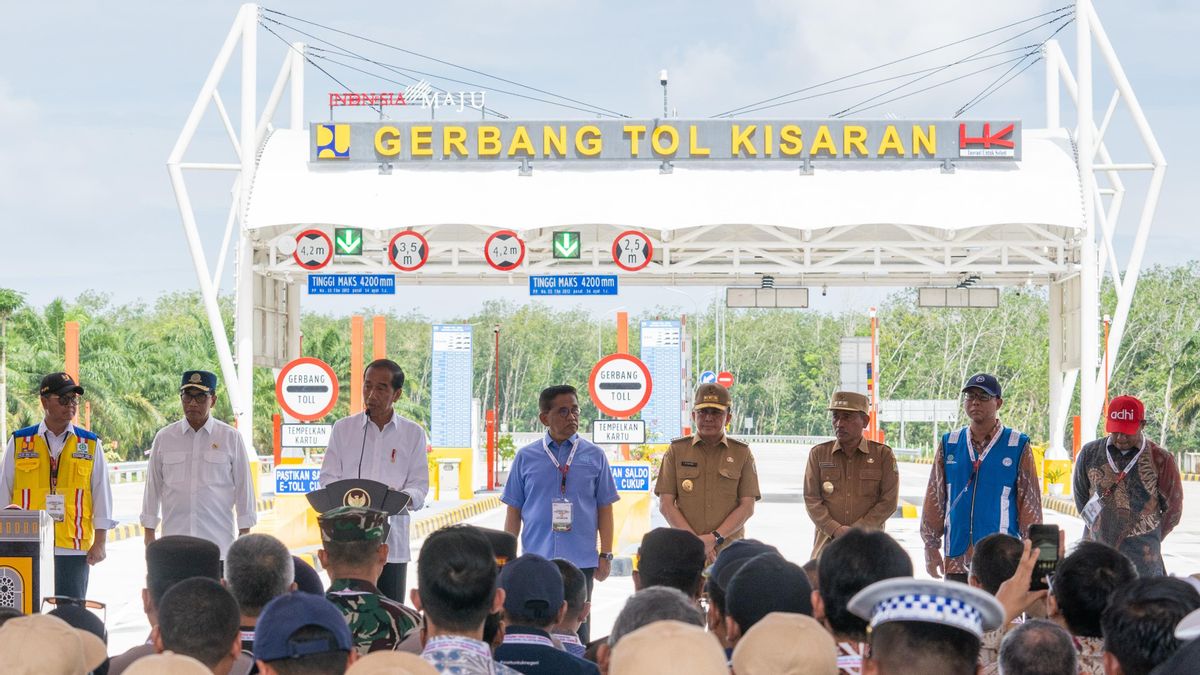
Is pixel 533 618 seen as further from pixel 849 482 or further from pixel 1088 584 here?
pixel 849 482

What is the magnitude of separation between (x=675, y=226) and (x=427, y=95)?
9.42 m

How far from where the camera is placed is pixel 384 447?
26.7ft

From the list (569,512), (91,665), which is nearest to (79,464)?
(569,512)

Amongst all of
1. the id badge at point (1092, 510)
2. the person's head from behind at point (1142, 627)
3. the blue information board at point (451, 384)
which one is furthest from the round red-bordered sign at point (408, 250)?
the person's head from behind at point (1142, 627)

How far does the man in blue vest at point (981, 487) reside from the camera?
7547 mm

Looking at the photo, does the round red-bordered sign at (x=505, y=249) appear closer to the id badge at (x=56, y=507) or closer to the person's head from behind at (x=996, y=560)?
the id badge at (x=56, y=507)

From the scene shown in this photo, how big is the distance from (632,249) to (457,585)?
1598 cm

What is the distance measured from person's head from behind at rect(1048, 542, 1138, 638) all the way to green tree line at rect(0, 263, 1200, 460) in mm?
21651

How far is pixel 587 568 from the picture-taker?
8070mm

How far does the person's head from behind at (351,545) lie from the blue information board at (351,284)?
13664 mm

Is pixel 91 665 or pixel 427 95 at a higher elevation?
pixel 427 95

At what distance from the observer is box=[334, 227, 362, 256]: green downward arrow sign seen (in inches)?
756

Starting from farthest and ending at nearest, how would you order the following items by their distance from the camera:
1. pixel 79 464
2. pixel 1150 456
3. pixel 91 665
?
1. pixel 79 464
2. pixel 1150 456
3. pixel 91 665

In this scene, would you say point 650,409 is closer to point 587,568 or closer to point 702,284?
point 702,284
